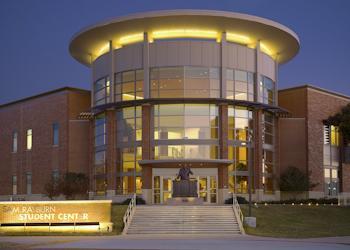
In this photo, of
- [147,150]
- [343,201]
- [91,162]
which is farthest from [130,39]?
[343,201]

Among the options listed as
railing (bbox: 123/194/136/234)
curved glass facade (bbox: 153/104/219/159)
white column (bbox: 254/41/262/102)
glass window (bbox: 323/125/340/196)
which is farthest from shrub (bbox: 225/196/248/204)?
glass window (bbox: 323/125/340/196)

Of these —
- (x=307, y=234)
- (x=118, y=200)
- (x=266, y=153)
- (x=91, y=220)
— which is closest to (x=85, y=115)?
(x=118, y=200)

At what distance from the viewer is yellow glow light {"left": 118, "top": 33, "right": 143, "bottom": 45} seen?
60.5 m

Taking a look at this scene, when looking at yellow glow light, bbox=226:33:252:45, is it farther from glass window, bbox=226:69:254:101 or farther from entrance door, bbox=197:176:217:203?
entrance door, bbox=197:176:217:203

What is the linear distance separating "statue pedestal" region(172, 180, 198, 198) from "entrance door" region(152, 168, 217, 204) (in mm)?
7286

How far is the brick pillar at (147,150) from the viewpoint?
56.8 metres

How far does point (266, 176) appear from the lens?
62062 millimetres

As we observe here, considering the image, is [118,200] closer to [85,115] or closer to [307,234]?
[85,115]

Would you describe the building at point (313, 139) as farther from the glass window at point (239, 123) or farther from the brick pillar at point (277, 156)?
the glass window at point (239, 123)

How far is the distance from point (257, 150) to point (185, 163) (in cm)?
819

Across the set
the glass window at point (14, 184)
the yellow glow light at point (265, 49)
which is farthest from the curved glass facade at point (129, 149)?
the glass window at point (14, 184)

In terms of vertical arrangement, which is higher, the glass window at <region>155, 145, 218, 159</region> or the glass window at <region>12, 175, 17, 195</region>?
the glass window at <region>155, 145, 218, 159</region>

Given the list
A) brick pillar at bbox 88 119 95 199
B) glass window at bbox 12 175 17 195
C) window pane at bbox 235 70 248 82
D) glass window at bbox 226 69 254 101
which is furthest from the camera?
glass window at bbox 12 175 17 195

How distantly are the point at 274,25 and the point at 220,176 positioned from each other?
14.8 metres
